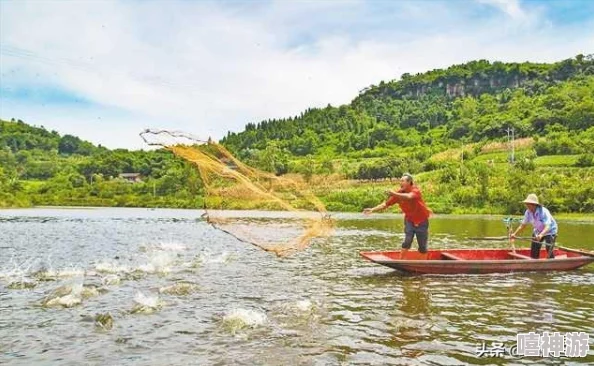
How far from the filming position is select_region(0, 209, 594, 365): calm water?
10070 mm

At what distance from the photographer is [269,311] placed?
13367 mm

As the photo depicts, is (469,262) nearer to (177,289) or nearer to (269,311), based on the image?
(269,311)

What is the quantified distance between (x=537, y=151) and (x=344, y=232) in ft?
220

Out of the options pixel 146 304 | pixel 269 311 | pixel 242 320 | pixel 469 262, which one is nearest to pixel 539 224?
pixel 469 262

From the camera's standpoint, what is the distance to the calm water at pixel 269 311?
1007 cm

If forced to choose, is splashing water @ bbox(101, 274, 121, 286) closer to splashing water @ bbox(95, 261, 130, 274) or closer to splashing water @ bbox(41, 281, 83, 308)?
splashing water @ bbox(41, 281, 83, 308)

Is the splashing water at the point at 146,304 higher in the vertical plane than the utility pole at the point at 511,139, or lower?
lower

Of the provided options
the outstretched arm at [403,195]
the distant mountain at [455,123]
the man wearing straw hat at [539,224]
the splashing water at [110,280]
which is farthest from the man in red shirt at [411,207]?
the distant mountain at [455,123]

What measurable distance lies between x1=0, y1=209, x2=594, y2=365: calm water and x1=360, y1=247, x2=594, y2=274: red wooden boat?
0.31 m

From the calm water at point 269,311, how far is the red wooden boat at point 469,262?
12.1 inches

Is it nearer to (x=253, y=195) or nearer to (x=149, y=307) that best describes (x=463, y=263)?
(x=253, y=195)

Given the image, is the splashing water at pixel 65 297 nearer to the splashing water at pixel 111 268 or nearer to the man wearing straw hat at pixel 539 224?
the splashing water at pixel 111 268

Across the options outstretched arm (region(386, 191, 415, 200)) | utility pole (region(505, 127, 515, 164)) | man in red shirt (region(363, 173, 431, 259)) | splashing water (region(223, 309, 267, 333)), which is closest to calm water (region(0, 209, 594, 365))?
splashing water (region(223, 309, 267, 333))

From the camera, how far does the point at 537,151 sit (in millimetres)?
94688
